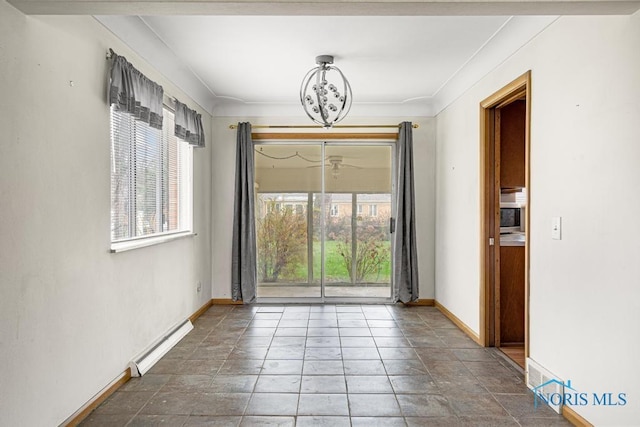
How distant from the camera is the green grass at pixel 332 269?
5.55m

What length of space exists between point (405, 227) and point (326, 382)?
274 cm

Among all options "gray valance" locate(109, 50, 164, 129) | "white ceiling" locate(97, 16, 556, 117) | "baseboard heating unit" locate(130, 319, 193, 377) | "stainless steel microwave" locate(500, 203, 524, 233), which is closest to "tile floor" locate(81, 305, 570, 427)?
"baseboard heating unit" locate(130, 319, 193, 377)

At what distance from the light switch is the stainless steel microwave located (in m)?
1.67

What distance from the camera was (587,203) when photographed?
2.31 m

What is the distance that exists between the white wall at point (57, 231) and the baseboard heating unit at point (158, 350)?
0.09m

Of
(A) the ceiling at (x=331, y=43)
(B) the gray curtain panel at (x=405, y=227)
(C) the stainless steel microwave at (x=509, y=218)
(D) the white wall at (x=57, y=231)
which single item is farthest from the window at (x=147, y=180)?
(C) the stainless steel microwave at (x=509, y=218)

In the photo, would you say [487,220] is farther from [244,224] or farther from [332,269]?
[244,224]

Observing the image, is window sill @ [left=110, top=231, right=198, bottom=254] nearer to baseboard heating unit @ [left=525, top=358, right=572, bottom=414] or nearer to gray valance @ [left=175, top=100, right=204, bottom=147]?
gray valance @ [left=175, top=100, right=204, bottom=147]

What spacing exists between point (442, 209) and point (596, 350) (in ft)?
9.67

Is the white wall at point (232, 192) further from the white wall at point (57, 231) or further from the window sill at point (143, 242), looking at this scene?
the white wall at point (57, 231)

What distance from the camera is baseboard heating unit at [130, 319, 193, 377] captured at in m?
3.11

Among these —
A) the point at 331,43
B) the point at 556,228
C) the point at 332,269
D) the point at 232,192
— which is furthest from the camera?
the point at 332,269

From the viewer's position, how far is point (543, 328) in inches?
109

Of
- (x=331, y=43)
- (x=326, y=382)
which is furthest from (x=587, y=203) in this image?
(x=331, y=43)
